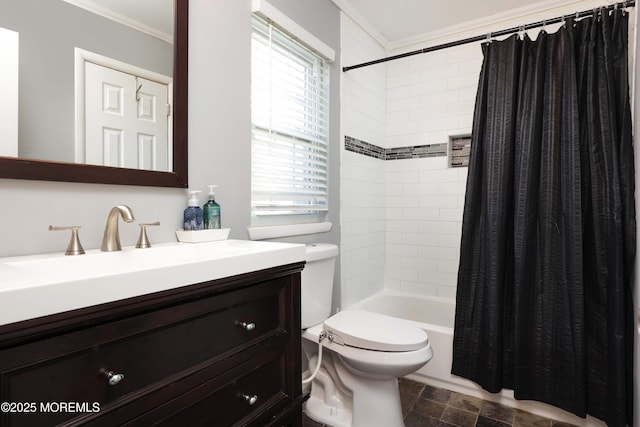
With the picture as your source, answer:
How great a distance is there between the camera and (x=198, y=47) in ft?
4.75

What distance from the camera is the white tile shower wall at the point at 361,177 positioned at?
248cm

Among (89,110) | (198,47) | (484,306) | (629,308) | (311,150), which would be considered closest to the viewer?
(89,110)

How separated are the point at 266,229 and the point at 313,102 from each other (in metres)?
0.91

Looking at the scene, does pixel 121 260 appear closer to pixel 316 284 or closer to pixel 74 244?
pixel 74 244

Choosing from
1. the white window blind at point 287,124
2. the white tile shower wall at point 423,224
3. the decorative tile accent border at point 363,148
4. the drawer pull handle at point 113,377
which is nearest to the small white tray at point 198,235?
the white window blind at point 287,124

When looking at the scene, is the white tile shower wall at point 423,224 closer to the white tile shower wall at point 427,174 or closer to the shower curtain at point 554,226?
the white tile shower wall at point 427,174

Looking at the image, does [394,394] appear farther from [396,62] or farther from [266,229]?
[396,62]

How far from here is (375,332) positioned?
64.7 inches

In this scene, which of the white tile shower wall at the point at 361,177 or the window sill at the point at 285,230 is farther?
the white tile shower wall at the point at 361,177

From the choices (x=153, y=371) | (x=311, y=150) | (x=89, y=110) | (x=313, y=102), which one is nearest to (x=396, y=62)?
(x=313, y=102)

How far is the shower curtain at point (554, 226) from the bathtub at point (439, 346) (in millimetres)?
76

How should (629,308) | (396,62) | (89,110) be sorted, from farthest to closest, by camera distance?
(396,62) < (629,308) < (89,110)

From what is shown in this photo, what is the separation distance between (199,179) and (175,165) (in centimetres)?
13

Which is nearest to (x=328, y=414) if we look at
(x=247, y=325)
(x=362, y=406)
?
(x=362, y=406)
